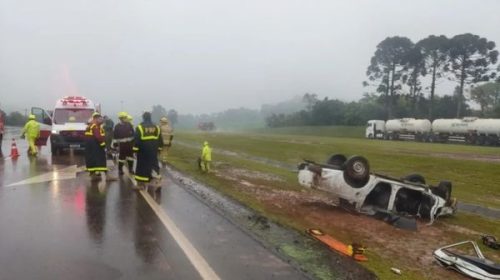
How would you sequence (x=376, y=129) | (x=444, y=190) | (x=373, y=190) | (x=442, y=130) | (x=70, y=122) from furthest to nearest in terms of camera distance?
(x=376, y=129)
(x=442, y=130)
(x=70, y=122)
(x=444, y=190)
(x=373, y=190)

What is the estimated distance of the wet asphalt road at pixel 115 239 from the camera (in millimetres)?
5633

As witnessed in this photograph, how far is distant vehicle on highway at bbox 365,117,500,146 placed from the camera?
51.5 meters

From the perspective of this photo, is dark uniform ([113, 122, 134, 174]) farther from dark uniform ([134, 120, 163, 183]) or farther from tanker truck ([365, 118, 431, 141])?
tanker truck ([365, 118, 431, 141])

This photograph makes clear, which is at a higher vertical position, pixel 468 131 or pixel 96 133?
pixel 96 133

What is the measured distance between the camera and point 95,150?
12984mm

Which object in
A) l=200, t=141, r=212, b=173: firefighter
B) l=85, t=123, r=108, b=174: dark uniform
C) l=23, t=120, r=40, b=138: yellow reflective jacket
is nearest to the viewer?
l=85, t=123, r=108, b=174: dark uniform

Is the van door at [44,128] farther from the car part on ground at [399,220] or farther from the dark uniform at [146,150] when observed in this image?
the car part on ground at [399,220]

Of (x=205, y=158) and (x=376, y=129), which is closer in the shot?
(x=205, y=158)

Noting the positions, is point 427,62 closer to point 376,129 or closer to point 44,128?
point 376,129

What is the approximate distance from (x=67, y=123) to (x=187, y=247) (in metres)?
17.0

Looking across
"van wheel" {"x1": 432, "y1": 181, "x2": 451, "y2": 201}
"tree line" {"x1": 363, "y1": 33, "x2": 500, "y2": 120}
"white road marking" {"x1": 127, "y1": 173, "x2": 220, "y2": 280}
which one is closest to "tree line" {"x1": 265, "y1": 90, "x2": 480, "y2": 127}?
"tree line" {"x1": 363, "y1": 33, "x2": 500, "y2": 120}

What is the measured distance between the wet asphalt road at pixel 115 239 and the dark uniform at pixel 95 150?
1.52m

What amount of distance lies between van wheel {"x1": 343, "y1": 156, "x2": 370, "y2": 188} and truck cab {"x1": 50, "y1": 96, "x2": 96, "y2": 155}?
14.4 m

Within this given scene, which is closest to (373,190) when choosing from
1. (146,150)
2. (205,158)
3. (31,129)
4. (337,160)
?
(337,160)
